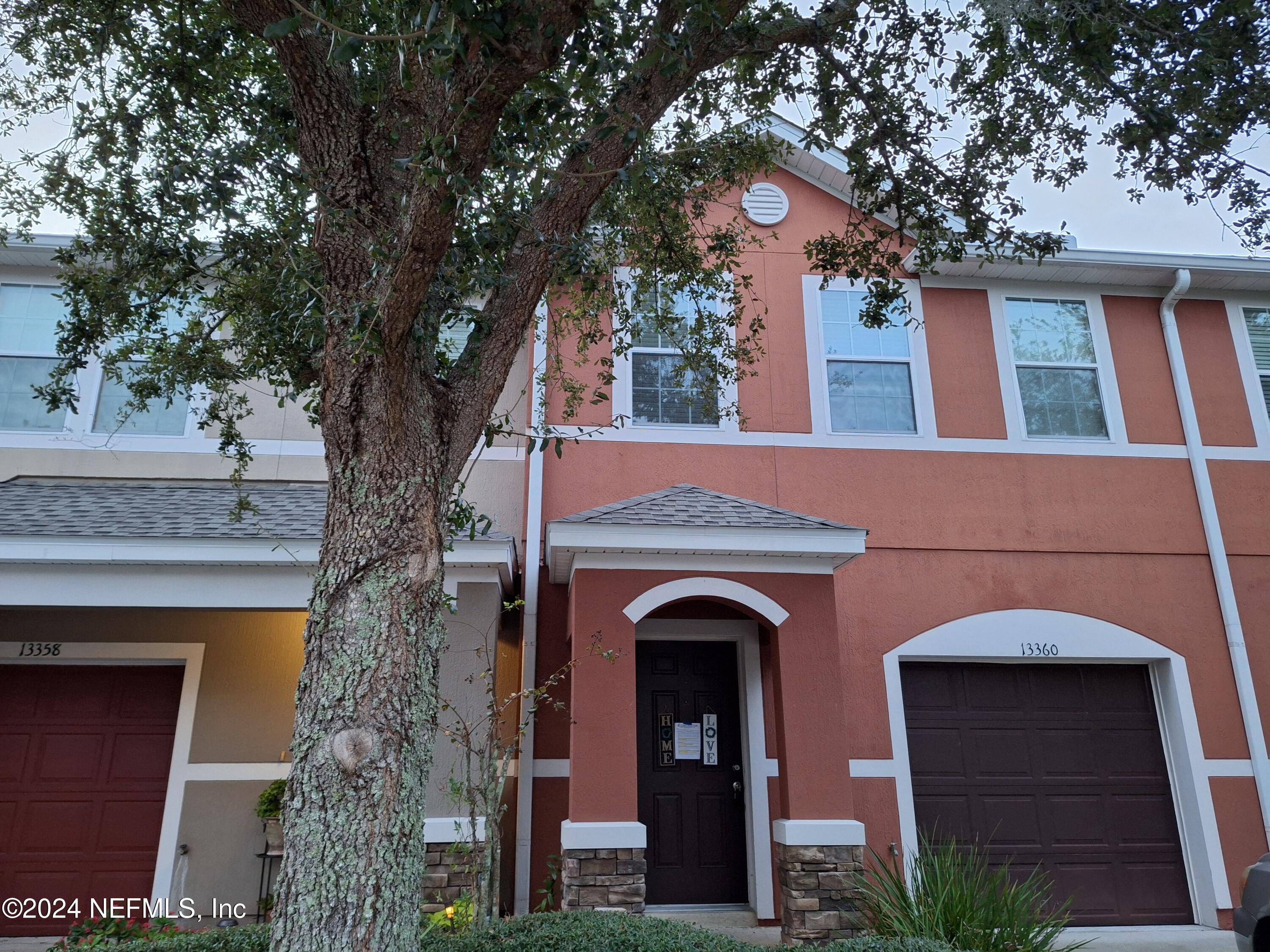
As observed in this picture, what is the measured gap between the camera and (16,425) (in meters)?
9.00

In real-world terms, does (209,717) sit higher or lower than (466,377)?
lower

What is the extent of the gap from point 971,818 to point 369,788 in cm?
675

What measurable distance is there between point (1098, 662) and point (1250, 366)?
383 cm

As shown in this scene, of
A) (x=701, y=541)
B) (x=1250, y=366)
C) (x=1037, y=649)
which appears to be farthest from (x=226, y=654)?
(x=1250, y=366)

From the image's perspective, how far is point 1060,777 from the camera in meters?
8.62

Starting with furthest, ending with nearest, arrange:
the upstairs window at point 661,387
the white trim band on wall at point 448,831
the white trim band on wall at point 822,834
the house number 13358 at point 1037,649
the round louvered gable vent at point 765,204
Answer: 1. the round louvered gable vent at point 765,204
2. the upstairs window at point 661,387
3. the house number 13358 at point 1037,649
4. the white trim band on wall at point 448,831
5. the white trim band on wall at point 822,834

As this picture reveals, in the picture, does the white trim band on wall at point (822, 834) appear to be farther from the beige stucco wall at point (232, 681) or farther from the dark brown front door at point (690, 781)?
the beige stucco wall at point (232, 681)

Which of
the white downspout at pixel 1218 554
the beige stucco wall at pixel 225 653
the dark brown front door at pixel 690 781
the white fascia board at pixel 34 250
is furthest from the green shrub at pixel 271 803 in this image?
the white downspout at pixel 1218 554

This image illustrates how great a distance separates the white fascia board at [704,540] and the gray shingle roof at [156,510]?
3.04 ft

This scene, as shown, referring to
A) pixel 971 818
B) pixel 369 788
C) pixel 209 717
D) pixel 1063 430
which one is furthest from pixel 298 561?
pixel 1063 430

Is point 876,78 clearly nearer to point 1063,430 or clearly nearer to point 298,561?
point 1063,430

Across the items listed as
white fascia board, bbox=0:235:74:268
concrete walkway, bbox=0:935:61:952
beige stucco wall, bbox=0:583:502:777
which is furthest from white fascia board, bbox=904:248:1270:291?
concrete walkway, bbox=0:935:61:952

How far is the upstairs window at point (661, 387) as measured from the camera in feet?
30.0

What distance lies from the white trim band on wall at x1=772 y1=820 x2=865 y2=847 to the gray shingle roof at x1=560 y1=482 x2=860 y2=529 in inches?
86.0
